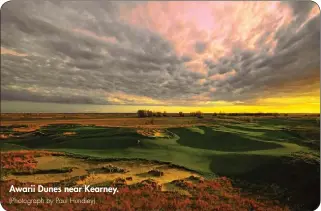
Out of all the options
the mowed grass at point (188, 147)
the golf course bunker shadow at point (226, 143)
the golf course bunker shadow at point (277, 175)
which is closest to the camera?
the golf course bunker shadow at point (277, 175)

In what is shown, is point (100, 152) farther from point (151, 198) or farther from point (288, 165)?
point (288, 165)

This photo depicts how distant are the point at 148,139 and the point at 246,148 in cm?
1018

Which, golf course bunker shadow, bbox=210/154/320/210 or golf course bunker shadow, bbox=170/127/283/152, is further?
golf course bunker shadow, bbox=170/127/283/152

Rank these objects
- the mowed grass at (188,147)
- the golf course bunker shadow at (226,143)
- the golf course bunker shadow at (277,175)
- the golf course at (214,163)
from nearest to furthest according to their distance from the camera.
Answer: the golf course bunker shadow at (277,175)
the golf course at (214,163)
the mowed grass at (188,147)
the golf course bunker shadow at (226,143)

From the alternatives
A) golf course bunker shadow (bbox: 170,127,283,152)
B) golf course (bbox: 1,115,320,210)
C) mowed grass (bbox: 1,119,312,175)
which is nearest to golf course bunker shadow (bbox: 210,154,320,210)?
golf course (bbox: 1,115,320,210)

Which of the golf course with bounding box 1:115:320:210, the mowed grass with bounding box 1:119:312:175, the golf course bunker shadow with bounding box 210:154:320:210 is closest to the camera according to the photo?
the golf course bunker shadow with bounding box 210:154:320:210

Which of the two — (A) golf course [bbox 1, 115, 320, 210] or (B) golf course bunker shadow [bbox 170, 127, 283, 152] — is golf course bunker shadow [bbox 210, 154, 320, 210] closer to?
(A) golf course [bbox 1, 115, 320, 210]

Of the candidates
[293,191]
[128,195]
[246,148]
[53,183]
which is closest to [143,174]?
[128,195]

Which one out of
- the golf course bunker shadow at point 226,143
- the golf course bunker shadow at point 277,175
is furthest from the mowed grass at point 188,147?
the golf course bunker shadow at point 277,175

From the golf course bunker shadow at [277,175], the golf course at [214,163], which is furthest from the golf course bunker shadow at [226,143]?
the golf course bunker shadow at [277,175]

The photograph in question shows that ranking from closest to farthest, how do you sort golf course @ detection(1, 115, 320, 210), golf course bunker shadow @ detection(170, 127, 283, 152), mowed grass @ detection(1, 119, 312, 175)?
golf course @ detection(1, 115, 320, 210)
mowed grass @ detection(1, 119, 312, 175)
golf course bunker shadow @ detection(170, 127, 283, 152)

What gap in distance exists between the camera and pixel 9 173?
10.4m

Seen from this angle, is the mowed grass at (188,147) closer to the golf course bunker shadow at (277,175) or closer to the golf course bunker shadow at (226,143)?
the golf course bunker shadow at (226,143)

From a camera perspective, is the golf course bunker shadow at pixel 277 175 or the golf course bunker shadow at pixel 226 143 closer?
the golf course bunker shadow at pixel 277 175
